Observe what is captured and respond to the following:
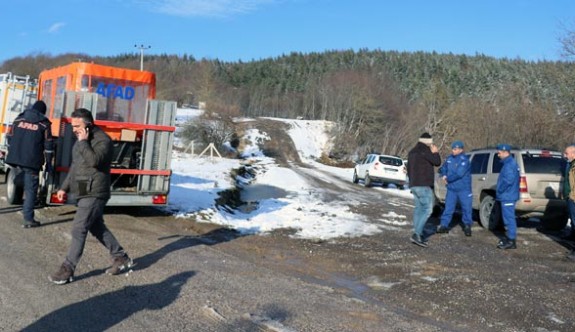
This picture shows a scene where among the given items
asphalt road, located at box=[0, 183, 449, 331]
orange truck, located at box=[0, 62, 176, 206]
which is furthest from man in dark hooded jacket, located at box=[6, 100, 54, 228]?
asphalt road, located at box=[0, 183, 449, 331]

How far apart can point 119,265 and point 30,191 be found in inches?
140

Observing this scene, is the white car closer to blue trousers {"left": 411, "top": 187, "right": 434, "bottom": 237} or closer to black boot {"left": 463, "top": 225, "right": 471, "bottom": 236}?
black boot {"left": 463, "top": 225, "right": 471, "bottom": 236}

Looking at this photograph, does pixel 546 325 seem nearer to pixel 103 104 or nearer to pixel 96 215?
pixel 96 215

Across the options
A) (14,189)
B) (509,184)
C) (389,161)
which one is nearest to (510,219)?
(509,184)

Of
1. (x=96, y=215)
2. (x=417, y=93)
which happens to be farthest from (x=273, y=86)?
(x=96, y=215)

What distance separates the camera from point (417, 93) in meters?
93.1

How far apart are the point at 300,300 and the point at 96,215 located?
2.48 meters

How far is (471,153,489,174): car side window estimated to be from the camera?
12.4 meters

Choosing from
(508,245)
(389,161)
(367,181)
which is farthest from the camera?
(367,181)

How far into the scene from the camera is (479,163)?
41.6 ft

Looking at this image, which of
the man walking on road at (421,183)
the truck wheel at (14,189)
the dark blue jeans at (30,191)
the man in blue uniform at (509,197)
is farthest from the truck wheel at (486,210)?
the truck wheel at (14,189)

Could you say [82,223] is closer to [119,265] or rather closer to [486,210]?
[119,265]

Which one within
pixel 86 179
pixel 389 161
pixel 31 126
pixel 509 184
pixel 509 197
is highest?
pixel 31 126

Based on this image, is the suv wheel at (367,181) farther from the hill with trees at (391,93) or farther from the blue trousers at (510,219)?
the blue trousers at (510,219)
